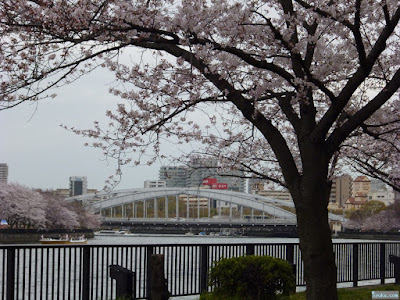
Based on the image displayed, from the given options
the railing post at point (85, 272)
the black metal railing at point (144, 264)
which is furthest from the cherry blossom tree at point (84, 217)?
the railing post at point (85, 272)

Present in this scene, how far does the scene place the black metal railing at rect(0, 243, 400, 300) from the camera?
8.45 metres

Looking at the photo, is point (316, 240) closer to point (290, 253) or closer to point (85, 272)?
A: point (85, 272)

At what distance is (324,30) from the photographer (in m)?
8.20

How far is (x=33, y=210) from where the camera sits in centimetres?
7669

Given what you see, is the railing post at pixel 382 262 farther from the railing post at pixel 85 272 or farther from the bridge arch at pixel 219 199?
the bridge arch at pixel 219 199

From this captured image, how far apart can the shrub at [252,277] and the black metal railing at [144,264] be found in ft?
3.36

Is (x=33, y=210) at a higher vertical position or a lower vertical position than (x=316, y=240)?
lower

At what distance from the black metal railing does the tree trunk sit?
2441 mm

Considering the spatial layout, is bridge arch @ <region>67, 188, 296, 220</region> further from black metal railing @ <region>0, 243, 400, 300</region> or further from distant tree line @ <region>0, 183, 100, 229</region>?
black metal railing @ <region>0, 243, 400, 300</region>

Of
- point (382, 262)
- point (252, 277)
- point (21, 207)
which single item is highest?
point (252, 277)

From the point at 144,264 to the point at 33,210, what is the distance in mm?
70216

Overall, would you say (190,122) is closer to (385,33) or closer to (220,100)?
(220,100)

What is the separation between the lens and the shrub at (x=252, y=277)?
27.5ft

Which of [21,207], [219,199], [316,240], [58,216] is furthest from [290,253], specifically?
[219,199]
